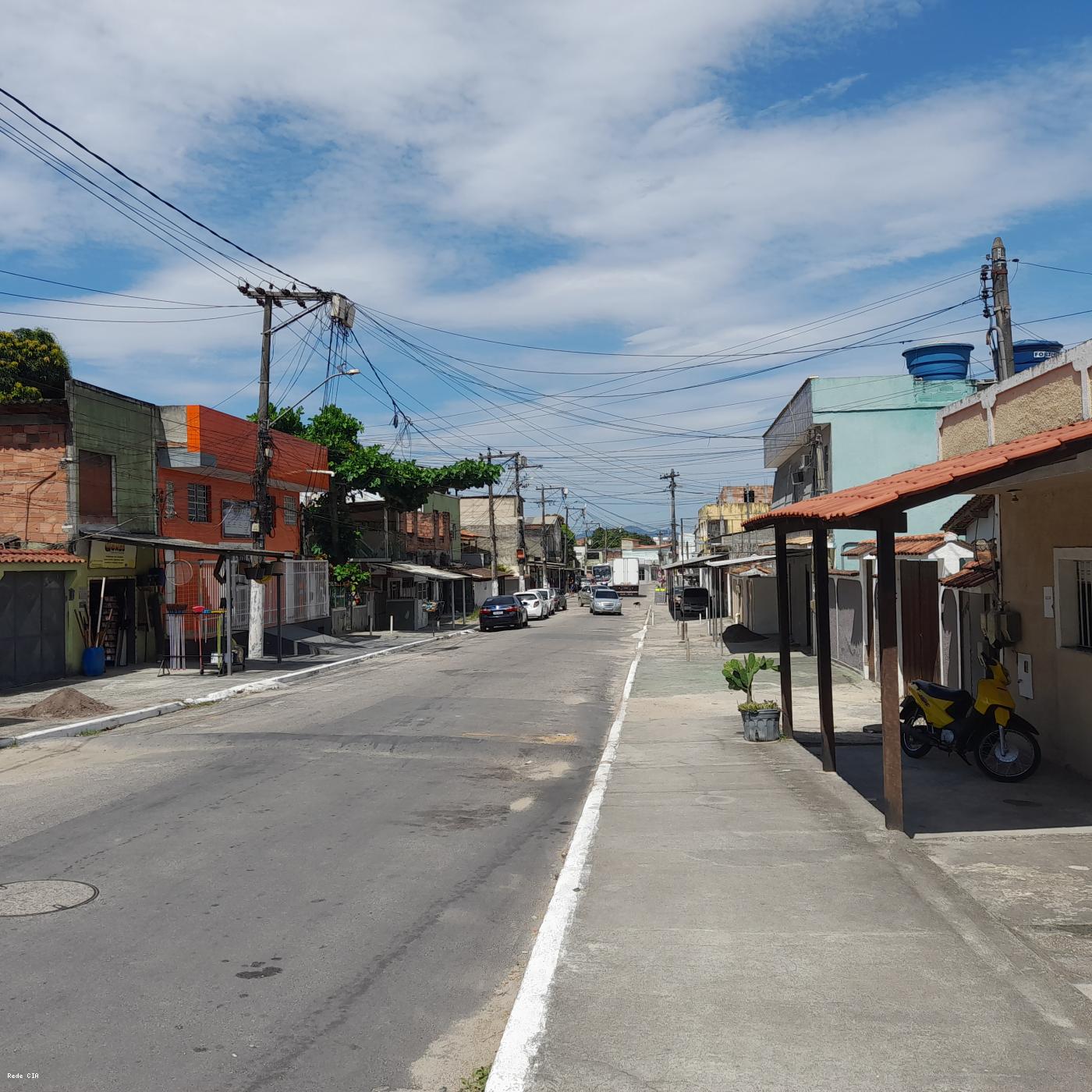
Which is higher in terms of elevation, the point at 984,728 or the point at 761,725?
the point at 984,728

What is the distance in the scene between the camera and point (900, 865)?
24.6ft

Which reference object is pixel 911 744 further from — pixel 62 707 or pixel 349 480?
pixel 349 480

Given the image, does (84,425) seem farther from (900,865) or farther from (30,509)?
(900,865)

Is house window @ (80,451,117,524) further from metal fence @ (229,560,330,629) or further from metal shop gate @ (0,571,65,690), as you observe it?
metal fence @ (229,560,330,629)

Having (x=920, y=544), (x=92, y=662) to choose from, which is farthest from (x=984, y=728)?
(x=92, y=662)

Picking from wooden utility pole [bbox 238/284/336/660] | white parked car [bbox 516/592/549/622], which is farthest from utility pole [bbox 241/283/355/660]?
white parked car [bbox 516/592/549/622]

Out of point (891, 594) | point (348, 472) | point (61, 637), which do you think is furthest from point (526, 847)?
point (348, 472)

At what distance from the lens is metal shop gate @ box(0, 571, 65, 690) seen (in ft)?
67.4

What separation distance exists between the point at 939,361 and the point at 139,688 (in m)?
22.9

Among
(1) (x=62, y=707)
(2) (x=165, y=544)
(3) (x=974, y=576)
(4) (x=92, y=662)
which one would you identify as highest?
(2) (x=165, y=544)

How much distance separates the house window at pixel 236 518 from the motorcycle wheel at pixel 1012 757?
24.3m

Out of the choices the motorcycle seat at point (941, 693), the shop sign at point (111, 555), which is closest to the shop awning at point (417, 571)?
the shop sign at point (111, 555)

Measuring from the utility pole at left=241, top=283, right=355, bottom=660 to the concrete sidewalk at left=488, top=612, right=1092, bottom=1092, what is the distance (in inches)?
799

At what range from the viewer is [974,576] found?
43.4 ft
